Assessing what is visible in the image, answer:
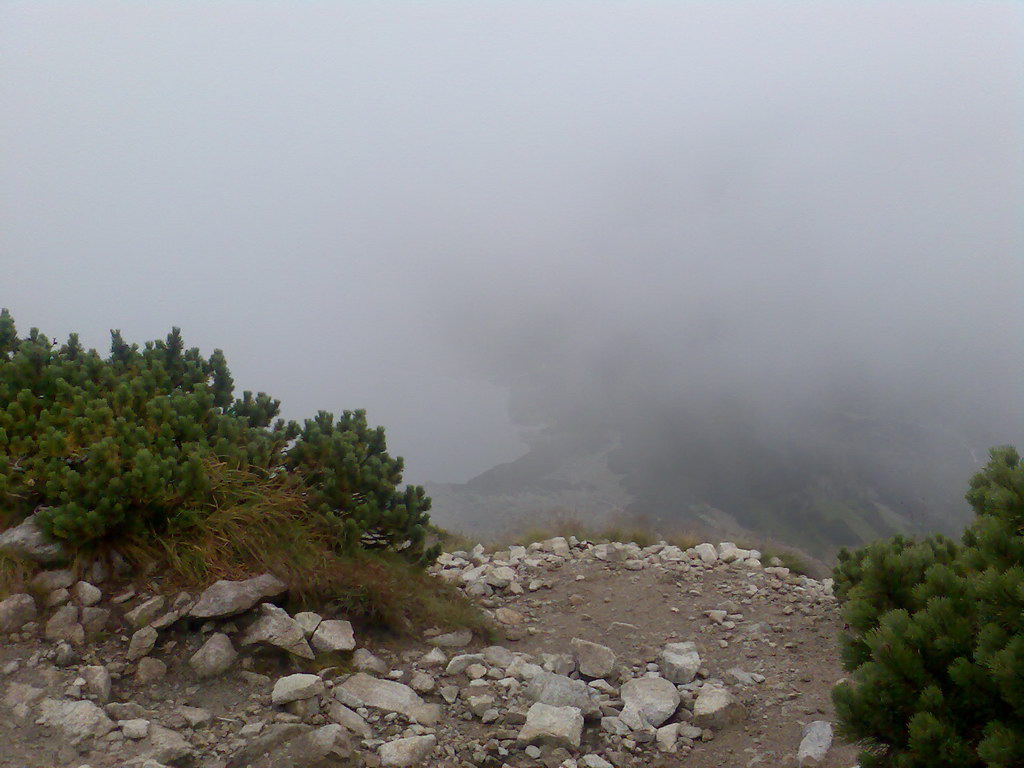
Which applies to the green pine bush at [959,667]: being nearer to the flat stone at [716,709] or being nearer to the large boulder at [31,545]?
the flat stone at [716,709]

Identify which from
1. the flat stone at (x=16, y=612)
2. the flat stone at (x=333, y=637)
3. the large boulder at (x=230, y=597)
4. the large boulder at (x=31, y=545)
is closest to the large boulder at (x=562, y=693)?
the flat stone at (x=333, y=637)

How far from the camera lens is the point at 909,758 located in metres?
3.89

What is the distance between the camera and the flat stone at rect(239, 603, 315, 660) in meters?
5.77

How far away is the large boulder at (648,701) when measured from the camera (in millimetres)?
5803

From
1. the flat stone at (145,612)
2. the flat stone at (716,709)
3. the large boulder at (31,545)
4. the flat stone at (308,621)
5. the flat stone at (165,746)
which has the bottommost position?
the flat stone at (716,709)

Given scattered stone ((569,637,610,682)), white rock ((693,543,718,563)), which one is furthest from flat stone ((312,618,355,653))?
white rock ((693,543,718,563))

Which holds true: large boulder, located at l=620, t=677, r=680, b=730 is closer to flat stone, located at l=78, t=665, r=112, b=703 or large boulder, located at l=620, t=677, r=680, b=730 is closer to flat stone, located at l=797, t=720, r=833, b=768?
flat stone, located at l=797, t=720, r=833, b=768

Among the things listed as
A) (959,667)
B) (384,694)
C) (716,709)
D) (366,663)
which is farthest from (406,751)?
(959,667)

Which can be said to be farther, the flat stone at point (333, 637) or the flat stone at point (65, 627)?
the flat stone at point (333, 637)

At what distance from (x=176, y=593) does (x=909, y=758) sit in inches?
201

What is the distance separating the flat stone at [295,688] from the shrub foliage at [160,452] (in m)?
1.74

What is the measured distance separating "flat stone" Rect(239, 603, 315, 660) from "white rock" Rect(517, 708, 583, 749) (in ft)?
5.77

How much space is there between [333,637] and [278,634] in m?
0.48

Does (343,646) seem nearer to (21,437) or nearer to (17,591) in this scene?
(17,591)
